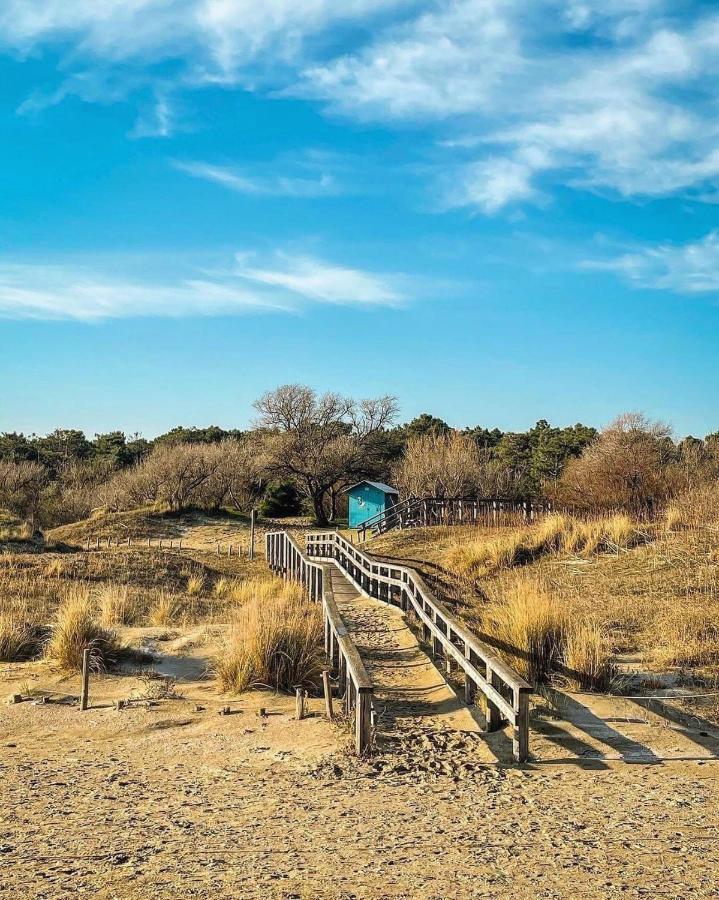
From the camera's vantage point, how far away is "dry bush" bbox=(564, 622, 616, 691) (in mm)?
9523

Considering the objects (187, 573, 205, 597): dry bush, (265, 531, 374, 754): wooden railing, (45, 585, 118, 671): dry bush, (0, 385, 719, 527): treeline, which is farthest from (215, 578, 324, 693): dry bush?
(0, 385, 719, 527): treeline

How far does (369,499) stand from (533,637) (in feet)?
123

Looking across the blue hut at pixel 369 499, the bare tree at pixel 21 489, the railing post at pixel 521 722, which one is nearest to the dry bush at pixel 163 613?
the railing post at pixel 521 722

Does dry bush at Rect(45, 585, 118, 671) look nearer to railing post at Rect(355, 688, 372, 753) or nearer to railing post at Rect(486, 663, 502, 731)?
railing post at Rect(355, 688, 372, 753)

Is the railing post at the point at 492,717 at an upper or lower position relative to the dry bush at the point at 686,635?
lower

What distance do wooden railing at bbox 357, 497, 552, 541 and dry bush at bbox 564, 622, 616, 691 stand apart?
18684 mm

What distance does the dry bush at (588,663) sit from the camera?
31.2ft

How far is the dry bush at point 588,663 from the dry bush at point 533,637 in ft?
0.93

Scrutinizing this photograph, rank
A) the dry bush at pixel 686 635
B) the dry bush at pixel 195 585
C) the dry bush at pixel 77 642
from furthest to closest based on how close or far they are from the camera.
→ the dry bush at pixel 195 585, the dry bush at pixel 77 642, the dry bush at pixel 686 635

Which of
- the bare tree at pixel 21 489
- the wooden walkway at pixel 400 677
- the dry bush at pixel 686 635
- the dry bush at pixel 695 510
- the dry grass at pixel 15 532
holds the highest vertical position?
the bare tree at pixel 21 489

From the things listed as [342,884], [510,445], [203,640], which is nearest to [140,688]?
Result: [203,640]

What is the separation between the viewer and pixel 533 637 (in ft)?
34.3

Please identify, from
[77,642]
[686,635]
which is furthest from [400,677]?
[77,642]

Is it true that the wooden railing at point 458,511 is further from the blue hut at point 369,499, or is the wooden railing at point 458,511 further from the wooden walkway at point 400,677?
the wooden walkway at point 400,677
